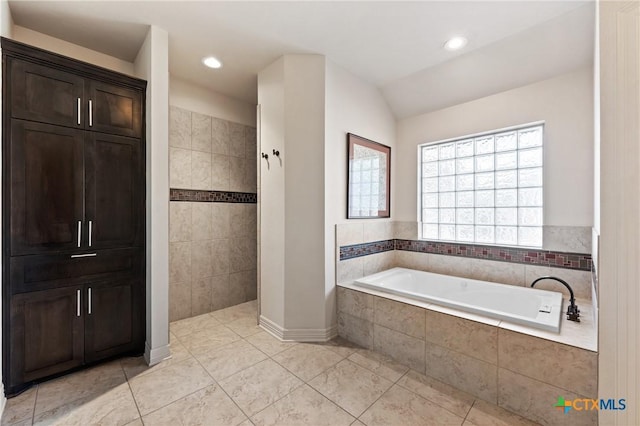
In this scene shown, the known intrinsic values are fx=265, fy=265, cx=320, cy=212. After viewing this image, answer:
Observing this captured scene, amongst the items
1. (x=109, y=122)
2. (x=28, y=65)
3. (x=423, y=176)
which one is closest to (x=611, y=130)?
(x=423, y=176)

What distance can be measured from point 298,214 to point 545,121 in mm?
2353

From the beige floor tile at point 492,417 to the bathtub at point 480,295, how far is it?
52cm

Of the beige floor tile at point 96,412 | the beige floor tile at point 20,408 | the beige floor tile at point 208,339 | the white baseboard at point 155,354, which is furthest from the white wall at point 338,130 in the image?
the beige floor tile at point 20,408

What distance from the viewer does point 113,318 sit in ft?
6.66

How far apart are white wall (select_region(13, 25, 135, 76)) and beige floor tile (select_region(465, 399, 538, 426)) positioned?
12.3ft

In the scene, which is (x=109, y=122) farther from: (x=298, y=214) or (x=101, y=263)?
(x=298, y=214)

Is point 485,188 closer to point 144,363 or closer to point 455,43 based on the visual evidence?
point 455,43

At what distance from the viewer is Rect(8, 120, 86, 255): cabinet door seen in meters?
1.68

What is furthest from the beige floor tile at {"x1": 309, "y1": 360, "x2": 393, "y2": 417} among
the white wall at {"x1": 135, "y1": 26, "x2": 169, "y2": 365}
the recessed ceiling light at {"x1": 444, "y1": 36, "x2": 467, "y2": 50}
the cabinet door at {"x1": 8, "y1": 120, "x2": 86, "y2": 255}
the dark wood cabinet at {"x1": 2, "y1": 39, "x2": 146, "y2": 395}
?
the recessed ceiling light at {"x1": 444, "y1": 36, "x2": 467, "y2": 50}

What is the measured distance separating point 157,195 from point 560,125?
3407 millimetres

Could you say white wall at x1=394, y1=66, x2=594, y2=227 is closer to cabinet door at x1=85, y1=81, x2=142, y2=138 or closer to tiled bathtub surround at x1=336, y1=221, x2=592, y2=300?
tiled bathtub surround at x1=336, y1=221, x2=592, y2=300

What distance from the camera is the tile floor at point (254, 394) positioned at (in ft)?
4.93

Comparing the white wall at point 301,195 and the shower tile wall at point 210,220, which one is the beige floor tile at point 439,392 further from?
the shower tile wall at point 210,220

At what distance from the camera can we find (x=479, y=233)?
2803mm
